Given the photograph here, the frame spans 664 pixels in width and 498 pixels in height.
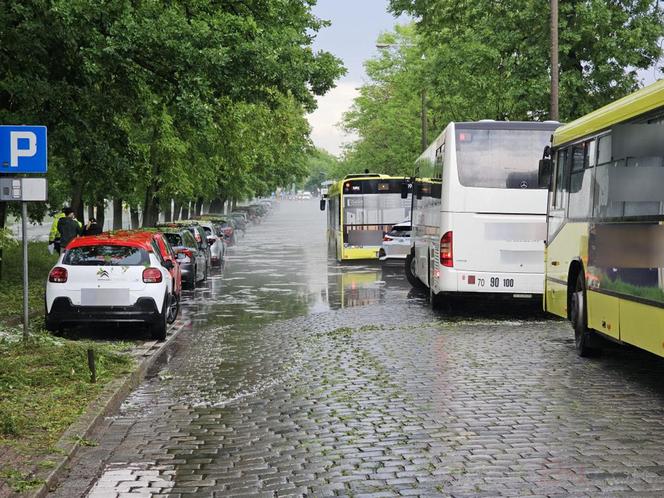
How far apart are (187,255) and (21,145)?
35.9ft

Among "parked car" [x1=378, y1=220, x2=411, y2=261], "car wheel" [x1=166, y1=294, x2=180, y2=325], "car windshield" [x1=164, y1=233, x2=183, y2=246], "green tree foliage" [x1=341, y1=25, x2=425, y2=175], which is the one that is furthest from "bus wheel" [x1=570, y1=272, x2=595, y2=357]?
"green tree foliage" [x1=341, y1=25, x2=425, y2=175]

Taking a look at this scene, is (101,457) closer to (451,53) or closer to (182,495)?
(182,495)

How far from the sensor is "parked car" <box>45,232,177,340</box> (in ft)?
43.2

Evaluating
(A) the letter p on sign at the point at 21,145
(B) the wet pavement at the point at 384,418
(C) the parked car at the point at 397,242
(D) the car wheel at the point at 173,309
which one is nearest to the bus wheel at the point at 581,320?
(B) the wet pavement at the point at 384,418

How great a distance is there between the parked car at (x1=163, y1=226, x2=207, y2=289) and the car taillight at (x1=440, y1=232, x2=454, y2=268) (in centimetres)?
788

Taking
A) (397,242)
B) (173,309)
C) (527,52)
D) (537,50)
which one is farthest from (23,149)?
(527,52)

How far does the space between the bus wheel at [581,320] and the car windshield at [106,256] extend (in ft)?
19.1

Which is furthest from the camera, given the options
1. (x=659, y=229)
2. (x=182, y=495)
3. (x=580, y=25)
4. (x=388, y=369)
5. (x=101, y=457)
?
(x=580, y=25)

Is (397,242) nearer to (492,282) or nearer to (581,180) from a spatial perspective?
(492,282)

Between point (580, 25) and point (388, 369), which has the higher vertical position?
point (580, 25)

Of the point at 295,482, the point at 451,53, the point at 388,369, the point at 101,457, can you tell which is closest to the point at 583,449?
the point at 295,482

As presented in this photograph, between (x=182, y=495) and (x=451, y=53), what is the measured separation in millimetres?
29064

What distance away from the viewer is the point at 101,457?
6887 millimetres

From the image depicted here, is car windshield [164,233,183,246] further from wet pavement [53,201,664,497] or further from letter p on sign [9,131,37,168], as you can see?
letter p on sign [9,131,37,168]
